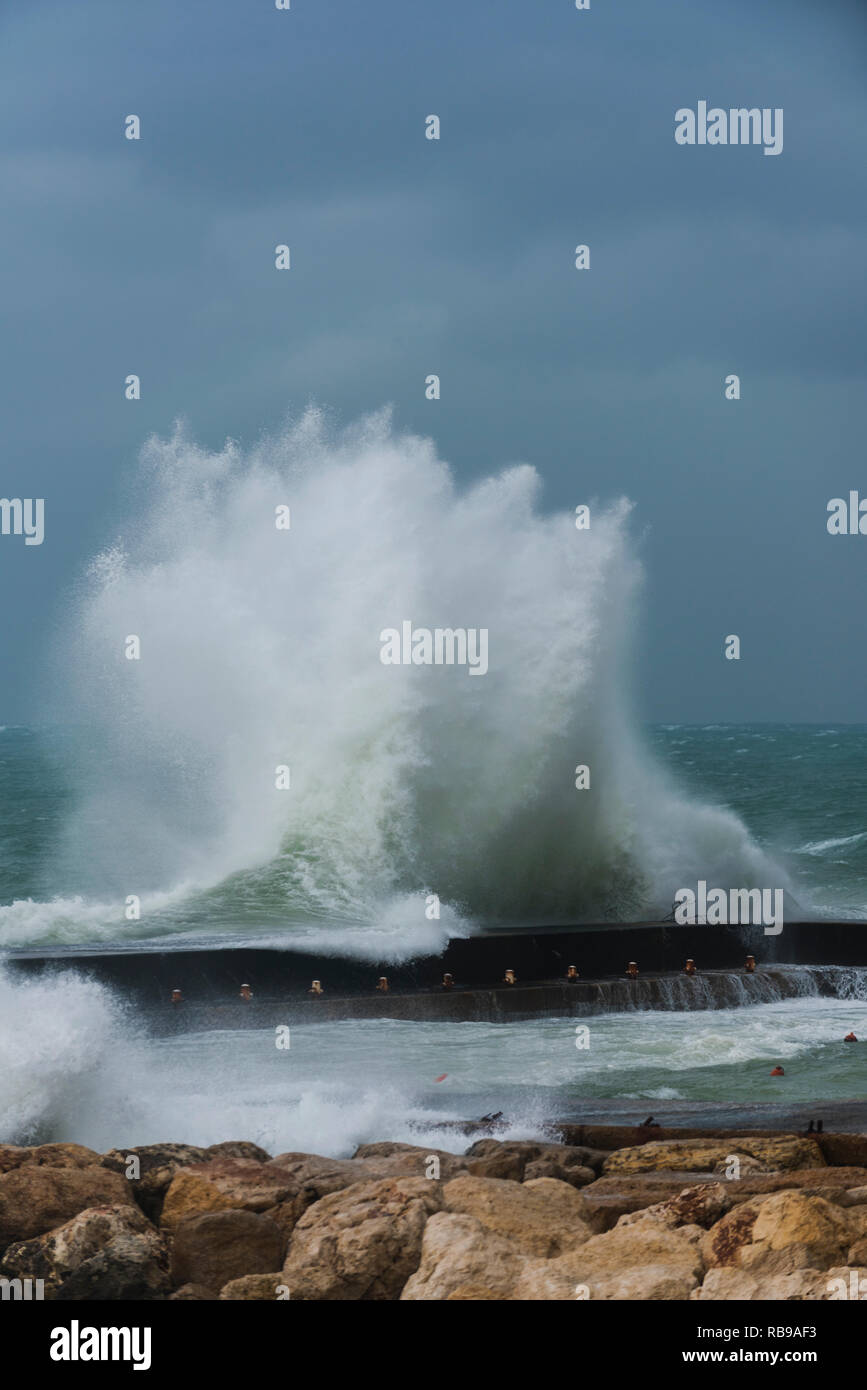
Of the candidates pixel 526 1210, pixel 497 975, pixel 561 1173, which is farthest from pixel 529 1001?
pixel 526 1210

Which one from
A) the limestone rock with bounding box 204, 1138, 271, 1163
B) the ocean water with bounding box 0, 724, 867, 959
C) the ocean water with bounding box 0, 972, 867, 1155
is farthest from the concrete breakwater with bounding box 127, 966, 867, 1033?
the limestone rock with bounding box 204, 1138, 271, 1163

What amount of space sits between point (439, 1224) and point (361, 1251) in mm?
343

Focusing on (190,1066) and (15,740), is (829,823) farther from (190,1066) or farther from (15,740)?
(15,740)

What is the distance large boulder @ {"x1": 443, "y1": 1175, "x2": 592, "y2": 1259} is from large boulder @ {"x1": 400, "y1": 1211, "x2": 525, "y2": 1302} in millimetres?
192

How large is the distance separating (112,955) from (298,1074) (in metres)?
2.85

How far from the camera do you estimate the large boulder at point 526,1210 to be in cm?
660

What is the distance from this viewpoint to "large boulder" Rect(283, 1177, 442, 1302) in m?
6.25

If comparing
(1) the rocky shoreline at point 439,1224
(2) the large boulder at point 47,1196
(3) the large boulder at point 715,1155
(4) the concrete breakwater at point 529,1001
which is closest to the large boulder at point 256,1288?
(1) the rocky shoreline at point 439,1224

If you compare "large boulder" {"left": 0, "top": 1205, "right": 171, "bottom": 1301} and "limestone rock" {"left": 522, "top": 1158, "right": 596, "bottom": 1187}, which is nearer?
"large boulder" {"left": 0, "top": 1205, "right": 171, "bottom": 1301}

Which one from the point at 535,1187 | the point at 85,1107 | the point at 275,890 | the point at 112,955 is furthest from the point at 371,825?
the point at 535,1187

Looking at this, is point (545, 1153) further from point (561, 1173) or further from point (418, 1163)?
point (418, 1163)

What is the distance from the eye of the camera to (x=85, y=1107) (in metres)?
9.12

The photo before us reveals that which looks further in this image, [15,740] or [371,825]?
[15,740]

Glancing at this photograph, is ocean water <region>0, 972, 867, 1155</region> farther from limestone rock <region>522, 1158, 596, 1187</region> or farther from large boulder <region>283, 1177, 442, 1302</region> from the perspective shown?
large boulder <region>283, 1177, 442, 1302</region>
